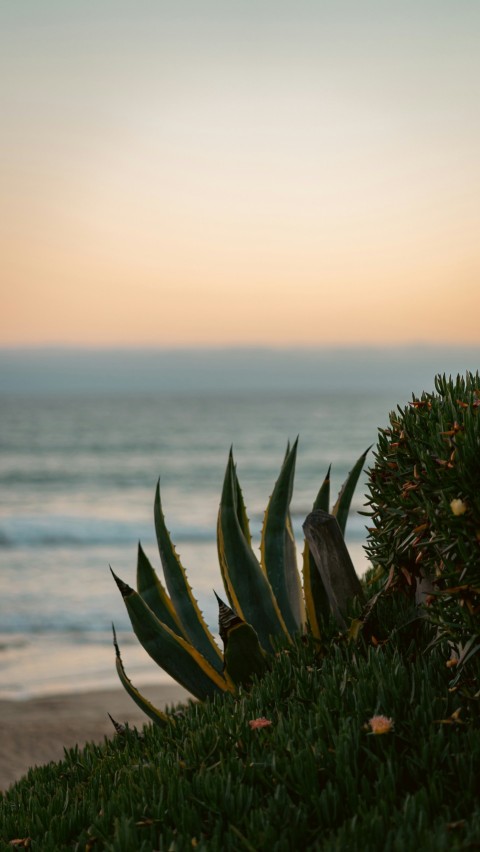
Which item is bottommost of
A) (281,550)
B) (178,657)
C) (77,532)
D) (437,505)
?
(77,532)

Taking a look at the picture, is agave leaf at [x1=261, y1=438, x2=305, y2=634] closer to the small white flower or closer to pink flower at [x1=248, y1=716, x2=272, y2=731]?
pink flower at [x1=248, y1=716, x2=272, y2=731]

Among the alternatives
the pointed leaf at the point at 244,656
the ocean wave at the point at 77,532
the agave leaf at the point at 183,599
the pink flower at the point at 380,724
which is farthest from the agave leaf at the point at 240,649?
the ocean wave at the point at 77,532

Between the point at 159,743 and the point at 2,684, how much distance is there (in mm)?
6613

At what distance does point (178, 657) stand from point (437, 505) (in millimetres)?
1725

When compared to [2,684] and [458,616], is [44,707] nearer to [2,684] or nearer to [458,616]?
[2,684]

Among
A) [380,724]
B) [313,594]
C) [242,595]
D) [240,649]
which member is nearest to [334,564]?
[313,594]

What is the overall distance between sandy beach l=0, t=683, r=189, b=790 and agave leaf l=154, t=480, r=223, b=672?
312cm

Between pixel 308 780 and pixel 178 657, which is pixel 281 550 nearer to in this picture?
pixel 178 657

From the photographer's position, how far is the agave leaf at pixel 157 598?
382cm

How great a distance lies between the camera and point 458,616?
229cm

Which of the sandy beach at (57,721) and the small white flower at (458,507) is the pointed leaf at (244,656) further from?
the sandy beach at (57,721)

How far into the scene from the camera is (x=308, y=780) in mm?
2072

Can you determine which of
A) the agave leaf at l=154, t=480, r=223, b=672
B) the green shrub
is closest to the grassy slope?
the green shrub

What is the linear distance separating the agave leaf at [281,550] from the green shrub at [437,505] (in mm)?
965
